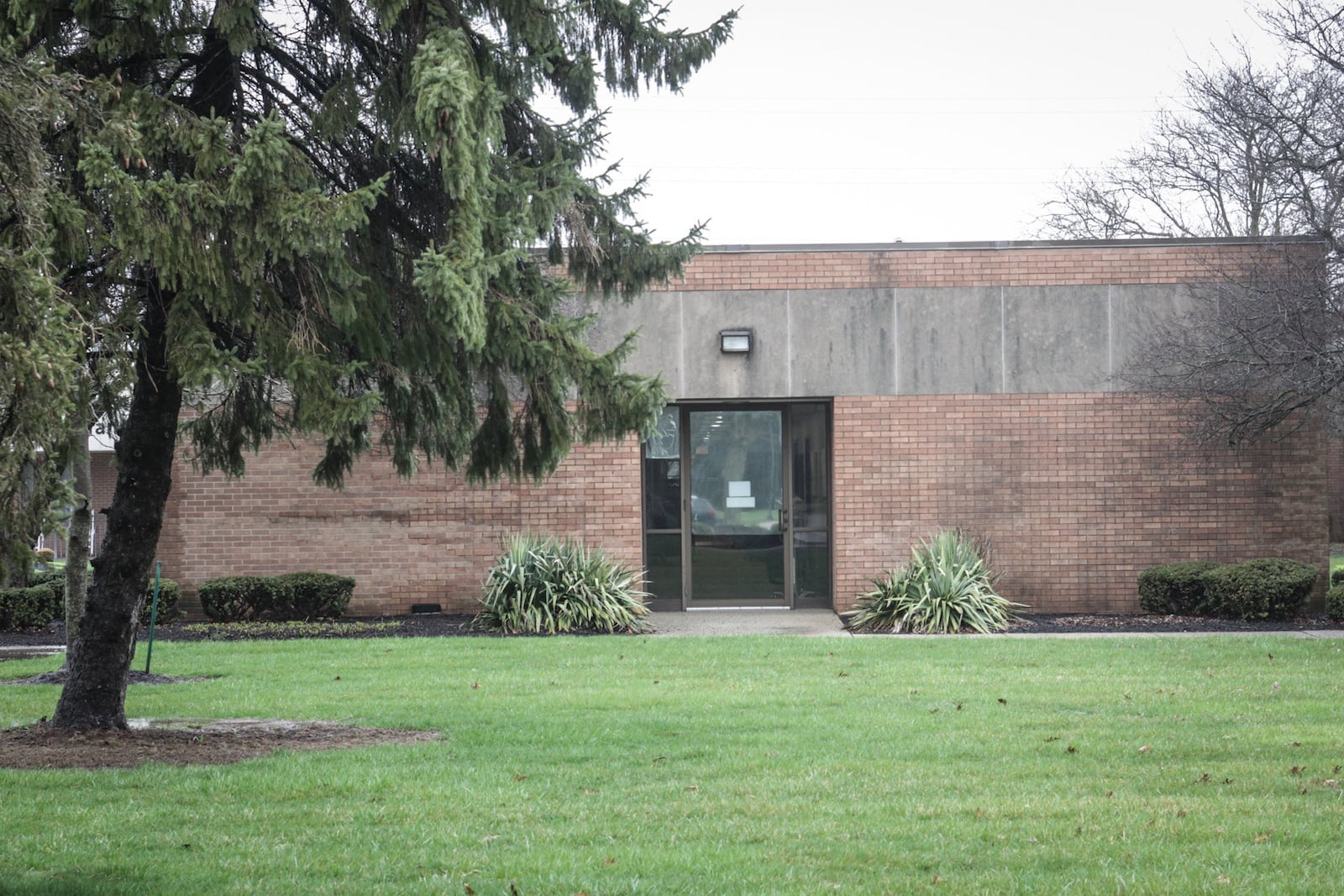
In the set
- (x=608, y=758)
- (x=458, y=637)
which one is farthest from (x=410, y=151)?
(x=458, y=637)

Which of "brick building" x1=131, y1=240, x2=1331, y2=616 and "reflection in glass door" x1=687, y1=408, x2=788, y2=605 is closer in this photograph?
"brick building" x1=131, y1=240, x2=1331, y2=616

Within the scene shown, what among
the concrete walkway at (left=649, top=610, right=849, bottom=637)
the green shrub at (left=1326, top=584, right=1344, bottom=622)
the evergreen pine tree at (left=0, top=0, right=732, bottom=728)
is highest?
the evergreen pine tree at (left=0, top=0, right=732, bottom=728)

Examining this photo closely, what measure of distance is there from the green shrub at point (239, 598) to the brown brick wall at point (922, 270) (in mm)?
6534

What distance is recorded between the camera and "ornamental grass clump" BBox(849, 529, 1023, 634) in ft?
51.1

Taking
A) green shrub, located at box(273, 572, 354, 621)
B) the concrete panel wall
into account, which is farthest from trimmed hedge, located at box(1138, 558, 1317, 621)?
green shrub, located at box(273, 572, 354, 621)

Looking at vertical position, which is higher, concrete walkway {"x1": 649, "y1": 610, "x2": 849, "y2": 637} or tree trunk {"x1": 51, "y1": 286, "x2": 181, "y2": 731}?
tree trunk {"x1": 51, "y1": 286, "x2": 181, "y2": 731}

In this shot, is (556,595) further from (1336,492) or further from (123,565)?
(1336,492)

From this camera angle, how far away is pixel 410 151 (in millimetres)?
8492

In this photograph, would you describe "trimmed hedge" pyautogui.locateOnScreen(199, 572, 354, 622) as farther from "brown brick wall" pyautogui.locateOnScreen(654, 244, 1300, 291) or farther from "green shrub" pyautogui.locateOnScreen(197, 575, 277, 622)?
"brown brick wall" pyautogui.locateOnScreen(654, 244, 1300, 291)

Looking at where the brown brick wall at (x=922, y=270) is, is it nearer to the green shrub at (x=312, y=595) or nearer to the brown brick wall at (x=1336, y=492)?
the green shrub at (x=312, y=595)

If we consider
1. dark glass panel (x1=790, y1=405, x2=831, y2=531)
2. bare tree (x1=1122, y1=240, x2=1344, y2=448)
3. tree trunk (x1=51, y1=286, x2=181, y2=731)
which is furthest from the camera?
dark glass panel (x1=790, y1=405, x2=831, y2=531)

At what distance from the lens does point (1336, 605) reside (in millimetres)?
15703

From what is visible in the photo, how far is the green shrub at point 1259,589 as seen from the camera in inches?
614

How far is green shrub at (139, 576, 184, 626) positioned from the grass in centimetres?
480
